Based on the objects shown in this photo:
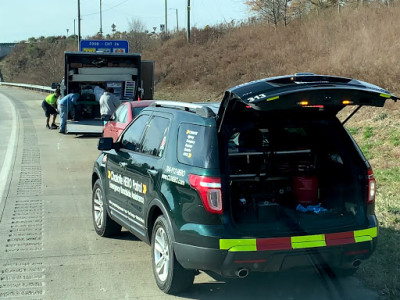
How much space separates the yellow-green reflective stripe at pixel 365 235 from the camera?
5105mm

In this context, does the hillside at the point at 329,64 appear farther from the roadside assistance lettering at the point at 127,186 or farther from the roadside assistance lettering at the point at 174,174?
the roadside assistance lettering at the point at 127,186

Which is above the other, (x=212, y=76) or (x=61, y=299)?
(x=212, y=76)

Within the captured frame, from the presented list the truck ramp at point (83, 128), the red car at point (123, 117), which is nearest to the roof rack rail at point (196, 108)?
the red car at point (123, 117)

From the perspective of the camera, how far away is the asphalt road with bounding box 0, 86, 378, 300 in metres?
Result: 5.57

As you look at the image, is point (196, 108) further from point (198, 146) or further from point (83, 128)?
point (83, 128)

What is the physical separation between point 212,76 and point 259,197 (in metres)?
27.2

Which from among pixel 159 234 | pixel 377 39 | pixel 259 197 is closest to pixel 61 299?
pixel 159 234

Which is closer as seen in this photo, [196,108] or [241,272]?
[241,272]

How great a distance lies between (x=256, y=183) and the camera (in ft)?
18.6

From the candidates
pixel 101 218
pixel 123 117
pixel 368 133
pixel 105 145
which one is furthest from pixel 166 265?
pixel 368 133

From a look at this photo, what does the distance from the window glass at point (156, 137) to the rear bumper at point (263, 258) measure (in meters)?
1.12

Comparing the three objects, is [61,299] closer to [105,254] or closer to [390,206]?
[105,254]

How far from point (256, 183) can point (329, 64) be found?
1512cm

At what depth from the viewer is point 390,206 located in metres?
8.11
